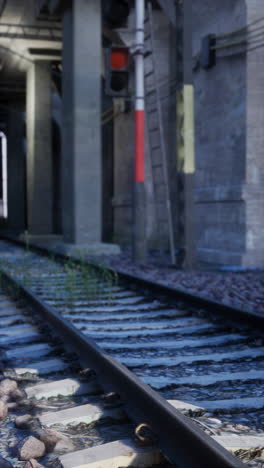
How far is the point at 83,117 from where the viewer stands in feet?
39.9

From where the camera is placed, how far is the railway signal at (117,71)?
9.20 metres

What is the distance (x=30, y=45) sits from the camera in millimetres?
17328

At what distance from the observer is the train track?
77.3 inches

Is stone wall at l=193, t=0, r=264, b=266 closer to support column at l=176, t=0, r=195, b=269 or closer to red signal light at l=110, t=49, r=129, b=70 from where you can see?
support column at l=176, t=0, r=195, b=269

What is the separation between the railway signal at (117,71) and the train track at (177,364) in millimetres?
4641

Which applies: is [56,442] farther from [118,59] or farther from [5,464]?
[118,59]

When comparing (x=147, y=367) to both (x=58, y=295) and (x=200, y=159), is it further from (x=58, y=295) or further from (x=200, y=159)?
(x=200, y=159)

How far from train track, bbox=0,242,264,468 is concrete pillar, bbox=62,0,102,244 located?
6449mm

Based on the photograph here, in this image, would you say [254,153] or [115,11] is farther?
[115,11]

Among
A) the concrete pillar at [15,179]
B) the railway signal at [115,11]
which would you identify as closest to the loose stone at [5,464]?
the railway signal at [115,11]

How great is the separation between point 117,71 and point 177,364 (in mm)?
7071

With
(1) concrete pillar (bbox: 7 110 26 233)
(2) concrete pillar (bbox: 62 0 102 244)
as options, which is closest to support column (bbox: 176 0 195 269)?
(2) concrete pillar (bbox: 62 0 102 244)

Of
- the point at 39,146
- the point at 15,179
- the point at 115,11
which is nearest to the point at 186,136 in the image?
the point at 115,11

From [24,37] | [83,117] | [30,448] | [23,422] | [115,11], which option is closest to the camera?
[30,448]
